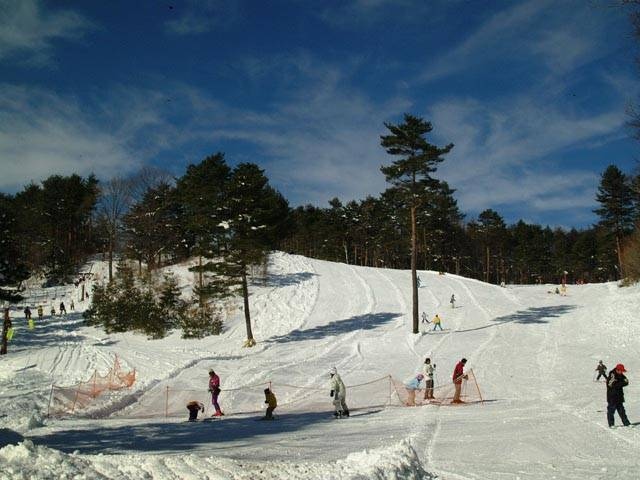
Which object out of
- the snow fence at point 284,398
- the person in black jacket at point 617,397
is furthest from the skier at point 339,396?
the person in black jacket at point 617,397

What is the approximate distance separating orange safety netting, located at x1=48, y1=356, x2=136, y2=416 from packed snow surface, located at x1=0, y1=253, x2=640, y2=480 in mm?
475

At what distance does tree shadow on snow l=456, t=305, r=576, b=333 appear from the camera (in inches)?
1401

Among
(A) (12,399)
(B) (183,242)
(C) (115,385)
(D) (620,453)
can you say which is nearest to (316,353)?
(C) (115,385)

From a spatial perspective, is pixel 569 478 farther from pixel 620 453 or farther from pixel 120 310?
pixel 120 310

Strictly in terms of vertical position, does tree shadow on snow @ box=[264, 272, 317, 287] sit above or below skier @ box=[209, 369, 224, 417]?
above

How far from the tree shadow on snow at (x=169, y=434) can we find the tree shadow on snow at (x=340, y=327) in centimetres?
1789

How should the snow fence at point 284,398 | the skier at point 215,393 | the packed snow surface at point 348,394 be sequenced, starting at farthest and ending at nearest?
1. the snow fence at point 284,398
2. the skier at point 215,393
3. the packed snow surface at point 348,394

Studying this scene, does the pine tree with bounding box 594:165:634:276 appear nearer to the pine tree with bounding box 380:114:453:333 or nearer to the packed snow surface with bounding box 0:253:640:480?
the packed snow surface with bounding box 0:253:640:480

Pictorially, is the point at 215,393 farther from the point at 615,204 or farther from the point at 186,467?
the point at 615,204

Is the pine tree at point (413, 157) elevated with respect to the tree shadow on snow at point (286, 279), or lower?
elevated

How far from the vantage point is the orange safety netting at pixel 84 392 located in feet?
58.4

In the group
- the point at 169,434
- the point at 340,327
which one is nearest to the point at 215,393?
the point at 169,434

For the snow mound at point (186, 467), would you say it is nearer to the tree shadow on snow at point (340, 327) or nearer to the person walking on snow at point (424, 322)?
the tree shadow on snow at point (340, 327)

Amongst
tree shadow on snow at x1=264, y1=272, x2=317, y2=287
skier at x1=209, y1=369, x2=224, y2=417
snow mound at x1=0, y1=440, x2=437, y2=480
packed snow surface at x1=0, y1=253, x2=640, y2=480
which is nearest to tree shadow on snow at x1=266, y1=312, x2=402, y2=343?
packed snow surface at x1=0, y1=253, x2=640, y2=480
